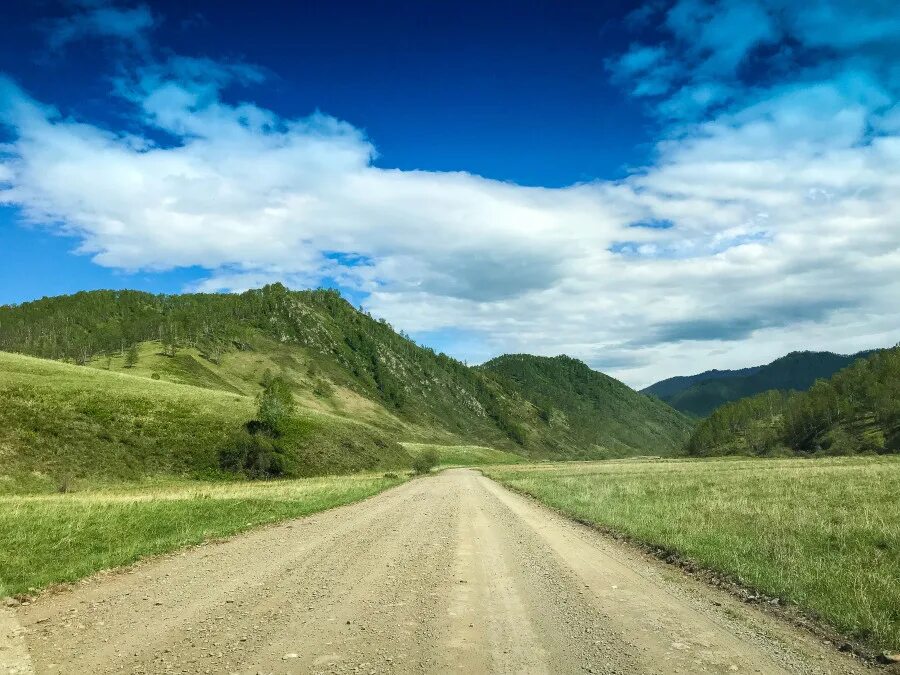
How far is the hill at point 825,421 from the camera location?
12756cm

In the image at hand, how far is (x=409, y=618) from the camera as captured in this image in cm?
871

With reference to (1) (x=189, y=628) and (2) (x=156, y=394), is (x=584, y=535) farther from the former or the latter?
(2) (x=156, y=394)

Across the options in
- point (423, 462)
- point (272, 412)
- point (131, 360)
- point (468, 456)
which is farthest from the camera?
point (468, 456)

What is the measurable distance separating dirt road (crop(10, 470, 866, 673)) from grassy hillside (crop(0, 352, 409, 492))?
4402cm

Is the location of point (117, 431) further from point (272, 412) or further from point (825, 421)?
point (825, 421)

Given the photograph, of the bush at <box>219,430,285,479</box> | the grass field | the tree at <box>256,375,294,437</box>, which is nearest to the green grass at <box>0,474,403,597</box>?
the grass field

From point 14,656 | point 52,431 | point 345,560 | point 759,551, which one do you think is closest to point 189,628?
point 14,656

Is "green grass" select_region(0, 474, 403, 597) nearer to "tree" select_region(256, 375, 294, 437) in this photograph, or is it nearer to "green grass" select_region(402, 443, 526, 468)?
"tree" select_region(256, 375, 294, 437)

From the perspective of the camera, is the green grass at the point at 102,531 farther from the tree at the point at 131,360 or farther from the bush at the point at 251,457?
the tree at the point at 131,360

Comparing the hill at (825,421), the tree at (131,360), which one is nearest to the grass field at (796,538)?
the hill at (825,421)

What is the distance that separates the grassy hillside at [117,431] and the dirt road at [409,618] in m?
44.0

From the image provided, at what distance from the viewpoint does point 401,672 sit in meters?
6.54

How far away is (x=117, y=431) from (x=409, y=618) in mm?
63749

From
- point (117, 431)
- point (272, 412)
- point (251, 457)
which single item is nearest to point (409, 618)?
point (251, 457)
